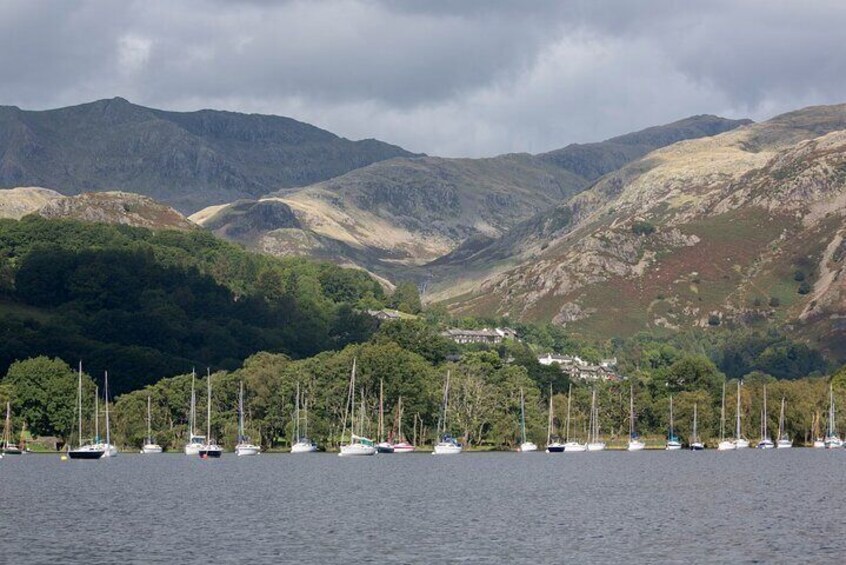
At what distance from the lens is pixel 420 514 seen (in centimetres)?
10456

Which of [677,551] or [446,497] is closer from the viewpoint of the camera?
[677,551]

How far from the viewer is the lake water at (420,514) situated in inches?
3142

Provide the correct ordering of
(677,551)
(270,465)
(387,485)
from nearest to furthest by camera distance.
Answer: (677,551) < (387,485) < (270,465)

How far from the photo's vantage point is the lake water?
79812 mm

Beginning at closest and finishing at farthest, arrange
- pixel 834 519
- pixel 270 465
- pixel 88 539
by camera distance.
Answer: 1. pixel 88 539
2. pixel 834 519
3. pixel 270 465

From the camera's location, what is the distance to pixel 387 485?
13988cm

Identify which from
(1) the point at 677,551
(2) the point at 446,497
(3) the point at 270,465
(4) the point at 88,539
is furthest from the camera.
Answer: (3) the point at 270,465

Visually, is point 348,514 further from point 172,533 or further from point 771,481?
point 771,481

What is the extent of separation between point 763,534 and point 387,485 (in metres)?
57.2

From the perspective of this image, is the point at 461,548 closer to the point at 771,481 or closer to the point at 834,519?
the point at 834,519

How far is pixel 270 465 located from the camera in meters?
180

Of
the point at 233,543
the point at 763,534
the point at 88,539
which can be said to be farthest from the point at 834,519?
the point at 88,539

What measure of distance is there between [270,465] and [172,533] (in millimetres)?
89759

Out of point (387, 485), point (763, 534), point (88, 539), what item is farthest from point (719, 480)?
point (88, 539)
